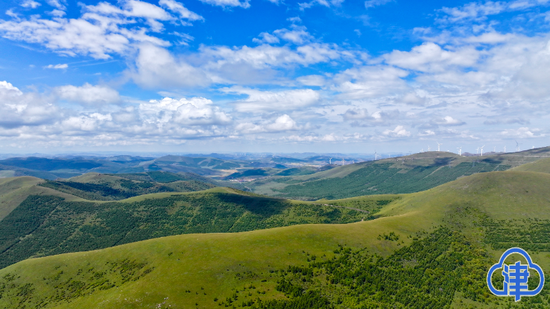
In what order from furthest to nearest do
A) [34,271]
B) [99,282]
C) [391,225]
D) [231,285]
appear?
[391,225] → [34,271] → [99,282] → [231,285]

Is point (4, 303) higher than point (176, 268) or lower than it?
lower

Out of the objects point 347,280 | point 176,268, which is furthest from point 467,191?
point 176,268

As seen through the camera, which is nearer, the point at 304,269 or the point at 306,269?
the point at 304,269

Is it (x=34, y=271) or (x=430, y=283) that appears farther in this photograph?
(x=34, y=271)

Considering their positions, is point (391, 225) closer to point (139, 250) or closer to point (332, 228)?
point (332, 228)

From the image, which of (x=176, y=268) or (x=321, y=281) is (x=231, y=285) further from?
(x=321, y=281)

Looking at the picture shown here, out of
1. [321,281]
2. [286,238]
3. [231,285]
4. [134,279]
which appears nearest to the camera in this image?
[231,285]

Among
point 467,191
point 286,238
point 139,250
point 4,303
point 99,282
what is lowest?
point 4,303
